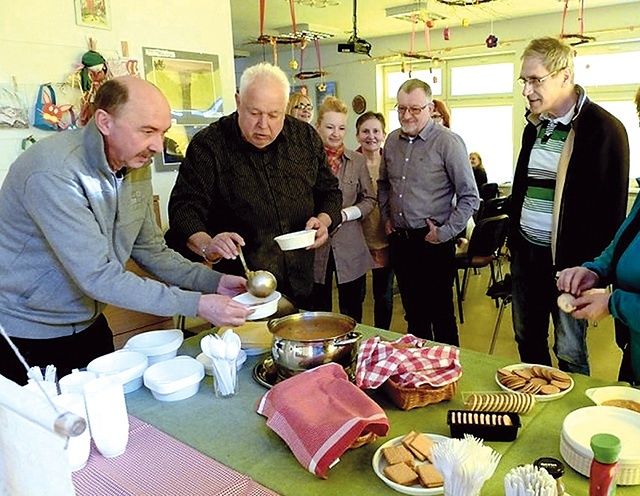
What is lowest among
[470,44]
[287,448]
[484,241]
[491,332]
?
[491,332]

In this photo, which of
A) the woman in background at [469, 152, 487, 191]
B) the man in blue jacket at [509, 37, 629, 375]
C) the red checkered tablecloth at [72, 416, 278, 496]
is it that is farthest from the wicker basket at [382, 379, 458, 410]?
the woman in background at [469, 152, 487, 191]

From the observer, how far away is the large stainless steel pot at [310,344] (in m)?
1.33

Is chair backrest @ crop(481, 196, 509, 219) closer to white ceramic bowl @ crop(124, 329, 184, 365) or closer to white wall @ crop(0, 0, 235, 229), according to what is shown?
white wall @ crop(0, 0, 235, 229)

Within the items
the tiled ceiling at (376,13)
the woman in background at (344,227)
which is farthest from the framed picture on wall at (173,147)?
the tiled ceiling at (376,13)

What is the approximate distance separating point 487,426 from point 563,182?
1.31 metres

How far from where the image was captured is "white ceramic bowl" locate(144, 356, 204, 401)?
4.44 feet

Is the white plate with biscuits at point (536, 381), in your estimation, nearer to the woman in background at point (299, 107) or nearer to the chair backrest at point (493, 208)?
the woman in background at point (299, 107)

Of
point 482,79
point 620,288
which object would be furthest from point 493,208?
point 482,79

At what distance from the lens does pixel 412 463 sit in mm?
1035

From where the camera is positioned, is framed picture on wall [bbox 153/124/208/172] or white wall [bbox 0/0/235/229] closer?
white wall [bbox 0/0/235/229]

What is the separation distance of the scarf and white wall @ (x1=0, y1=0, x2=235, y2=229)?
3.55ft

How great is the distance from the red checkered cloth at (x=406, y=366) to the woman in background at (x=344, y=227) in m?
1.53

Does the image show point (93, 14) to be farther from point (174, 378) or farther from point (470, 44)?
point (470, 44)

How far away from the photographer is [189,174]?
7.20 ft
